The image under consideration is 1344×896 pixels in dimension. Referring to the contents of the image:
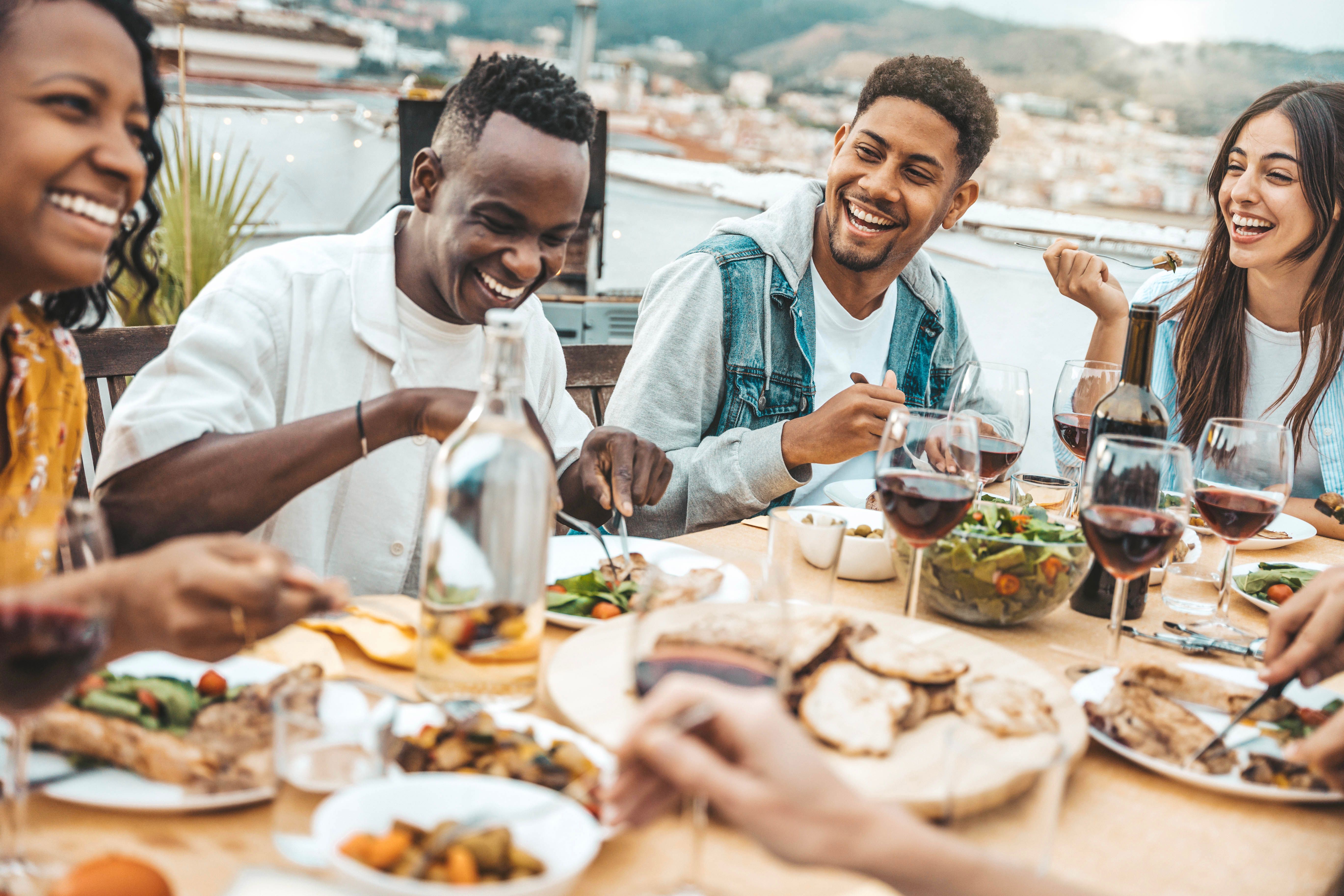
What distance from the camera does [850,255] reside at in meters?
2.81

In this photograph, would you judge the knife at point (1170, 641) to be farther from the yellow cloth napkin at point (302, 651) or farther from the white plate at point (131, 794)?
the white plate at point (131, 794)

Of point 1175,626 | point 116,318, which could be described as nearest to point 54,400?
point 1175,626

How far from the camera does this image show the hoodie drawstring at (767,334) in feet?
8.83

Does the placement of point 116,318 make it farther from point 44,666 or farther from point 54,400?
point 44,666

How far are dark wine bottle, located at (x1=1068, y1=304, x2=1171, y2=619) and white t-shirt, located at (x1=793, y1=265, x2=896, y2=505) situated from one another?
102 centimetres

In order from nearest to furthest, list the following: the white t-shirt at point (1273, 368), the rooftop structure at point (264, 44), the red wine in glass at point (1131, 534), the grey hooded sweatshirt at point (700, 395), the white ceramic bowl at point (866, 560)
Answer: the red wine in glass at point (1131, 534) < the white ceramic bowl at point (866, 560) < the grey hooded sweatshirt at point (700, 395) < the white t-shirt at point (1273, 368) < the rooftop structure at point (264, 44)

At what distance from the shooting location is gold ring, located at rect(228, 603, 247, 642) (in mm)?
833

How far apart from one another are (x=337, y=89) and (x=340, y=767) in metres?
8.16

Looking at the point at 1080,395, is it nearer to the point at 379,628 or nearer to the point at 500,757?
the point at 379,628

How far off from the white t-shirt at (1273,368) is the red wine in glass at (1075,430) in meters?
1.23

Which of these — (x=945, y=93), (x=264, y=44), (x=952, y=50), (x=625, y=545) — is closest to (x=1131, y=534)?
(x=625, y=545)

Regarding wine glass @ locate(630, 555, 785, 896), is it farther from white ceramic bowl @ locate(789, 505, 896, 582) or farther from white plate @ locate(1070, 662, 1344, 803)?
white ceramic bowl @ locate(789, 505, 896, 582)

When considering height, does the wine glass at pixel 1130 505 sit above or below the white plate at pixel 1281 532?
above

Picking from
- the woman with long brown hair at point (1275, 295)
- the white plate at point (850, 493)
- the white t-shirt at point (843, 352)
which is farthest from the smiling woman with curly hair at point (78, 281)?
the woman with long brown hair at point (1275, 295)
